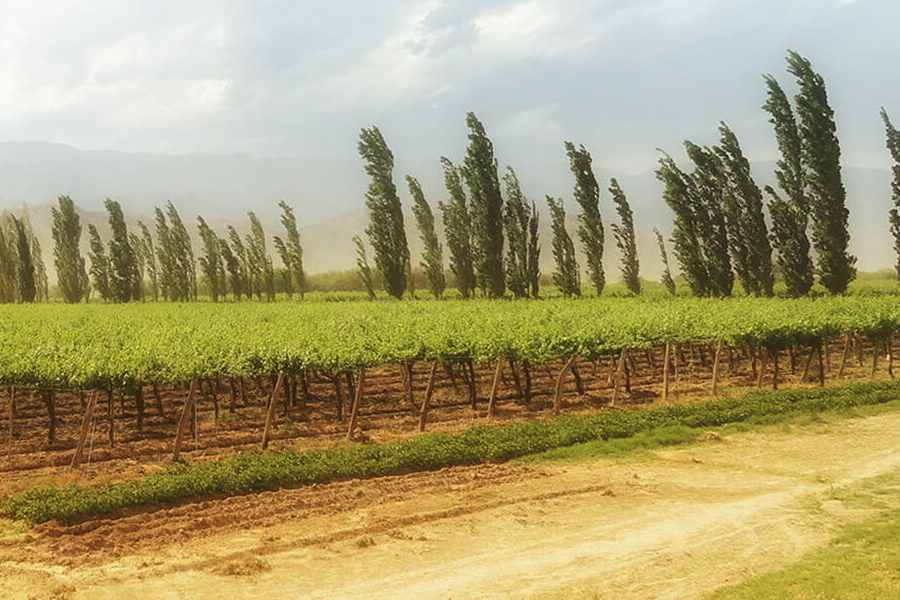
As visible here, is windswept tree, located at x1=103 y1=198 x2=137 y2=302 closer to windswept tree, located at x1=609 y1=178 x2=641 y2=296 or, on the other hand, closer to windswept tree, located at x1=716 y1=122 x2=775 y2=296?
windswept tree, located at x1=609 y1=178 x2=641 y2=296

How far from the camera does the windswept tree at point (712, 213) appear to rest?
51.3m

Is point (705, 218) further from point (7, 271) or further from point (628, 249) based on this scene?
point (7, 271)

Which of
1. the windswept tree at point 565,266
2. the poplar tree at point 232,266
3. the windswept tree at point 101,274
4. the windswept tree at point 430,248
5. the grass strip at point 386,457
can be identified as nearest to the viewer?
the grass strip at point 386,457

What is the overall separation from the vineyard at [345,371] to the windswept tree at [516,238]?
67.5 ft

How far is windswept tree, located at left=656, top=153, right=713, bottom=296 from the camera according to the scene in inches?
2046

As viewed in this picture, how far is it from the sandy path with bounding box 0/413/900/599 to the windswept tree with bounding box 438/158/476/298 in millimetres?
43337

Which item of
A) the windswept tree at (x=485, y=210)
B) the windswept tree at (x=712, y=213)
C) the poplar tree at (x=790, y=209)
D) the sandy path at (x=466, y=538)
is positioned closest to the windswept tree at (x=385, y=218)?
the windswept tree at (x=485, y=210)

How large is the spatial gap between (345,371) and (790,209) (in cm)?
3627

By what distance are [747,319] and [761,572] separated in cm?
1987

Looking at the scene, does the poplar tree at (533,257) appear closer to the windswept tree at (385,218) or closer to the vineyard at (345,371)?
the windswept tree at (385,218)

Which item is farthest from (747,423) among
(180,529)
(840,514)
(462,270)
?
(462,270)

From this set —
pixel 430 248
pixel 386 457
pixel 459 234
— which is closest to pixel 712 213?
pixel 459 234

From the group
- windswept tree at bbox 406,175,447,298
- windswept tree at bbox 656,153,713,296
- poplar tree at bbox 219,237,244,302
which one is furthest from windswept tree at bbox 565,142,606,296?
poplar tree at bbox 219,237,244,302

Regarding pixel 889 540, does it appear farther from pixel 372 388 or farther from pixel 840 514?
pixel 372 388
